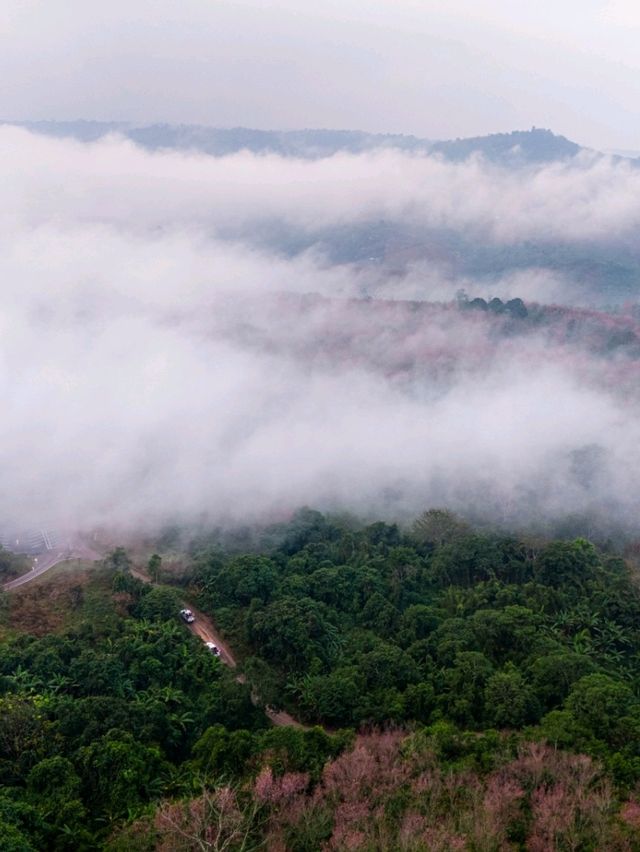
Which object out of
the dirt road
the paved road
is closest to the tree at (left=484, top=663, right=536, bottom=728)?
the dirt road

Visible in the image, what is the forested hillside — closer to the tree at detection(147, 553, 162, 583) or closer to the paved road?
the tree at detection(147, 553, 162, 583)

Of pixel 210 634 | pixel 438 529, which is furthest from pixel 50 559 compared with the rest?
pixel 438 529

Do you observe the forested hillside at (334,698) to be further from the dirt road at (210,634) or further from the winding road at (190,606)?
the winding road at (190,606)

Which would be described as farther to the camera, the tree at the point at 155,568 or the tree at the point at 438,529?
the tree at the point at 438,529

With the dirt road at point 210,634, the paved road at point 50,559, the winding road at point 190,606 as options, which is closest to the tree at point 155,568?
the winding road at point 190,606

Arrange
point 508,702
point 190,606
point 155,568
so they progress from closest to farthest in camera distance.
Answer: point 508,702 < point 190,606 < point 155,568

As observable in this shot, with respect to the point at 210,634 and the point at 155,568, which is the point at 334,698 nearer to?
the point at 210,634
